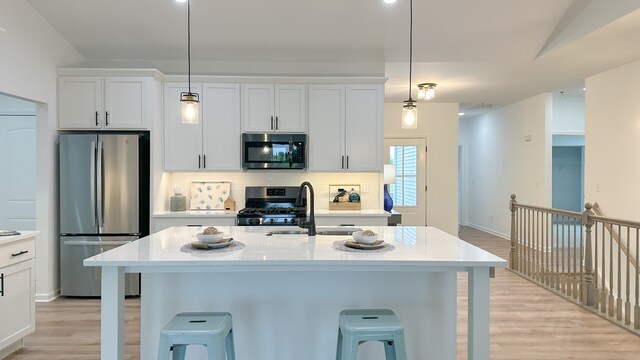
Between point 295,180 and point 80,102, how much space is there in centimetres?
248

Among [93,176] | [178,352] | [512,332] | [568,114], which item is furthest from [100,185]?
[568,114]

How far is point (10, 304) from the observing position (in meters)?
2.76

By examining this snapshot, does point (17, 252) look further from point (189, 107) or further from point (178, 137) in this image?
point (178, 137)

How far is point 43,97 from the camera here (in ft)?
13.2

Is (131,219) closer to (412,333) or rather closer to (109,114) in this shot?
(109,114)

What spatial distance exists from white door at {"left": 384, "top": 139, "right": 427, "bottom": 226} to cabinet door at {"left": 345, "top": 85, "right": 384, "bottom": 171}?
101 inches

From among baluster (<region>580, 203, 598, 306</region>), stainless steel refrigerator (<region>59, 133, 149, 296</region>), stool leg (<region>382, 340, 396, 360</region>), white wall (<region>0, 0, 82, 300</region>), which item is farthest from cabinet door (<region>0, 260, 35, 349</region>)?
baluster (<region>580, 203, 598, 306</region>)

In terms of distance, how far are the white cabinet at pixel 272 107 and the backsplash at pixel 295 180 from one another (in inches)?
23.2

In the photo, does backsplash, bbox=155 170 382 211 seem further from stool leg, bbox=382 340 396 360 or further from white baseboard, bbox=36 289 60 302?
stool leg, bbox=382 340 396 360

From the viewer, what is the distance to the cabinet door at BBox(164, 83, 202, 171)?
4473 mm

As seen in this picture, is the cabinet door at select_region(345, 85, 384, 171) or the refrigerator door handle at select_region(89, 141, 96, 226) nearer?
the refrigerator door handle at select_region(89, 141, 96, 226)

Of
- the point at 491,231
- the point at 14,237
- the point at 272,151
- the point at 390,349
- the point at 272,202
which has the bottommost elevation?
the point at 491,231

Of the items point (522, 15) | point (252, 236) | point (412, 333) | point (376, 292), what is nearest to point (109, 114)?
point (252, 236)

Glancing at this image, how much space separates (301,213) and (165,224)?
1.47m
